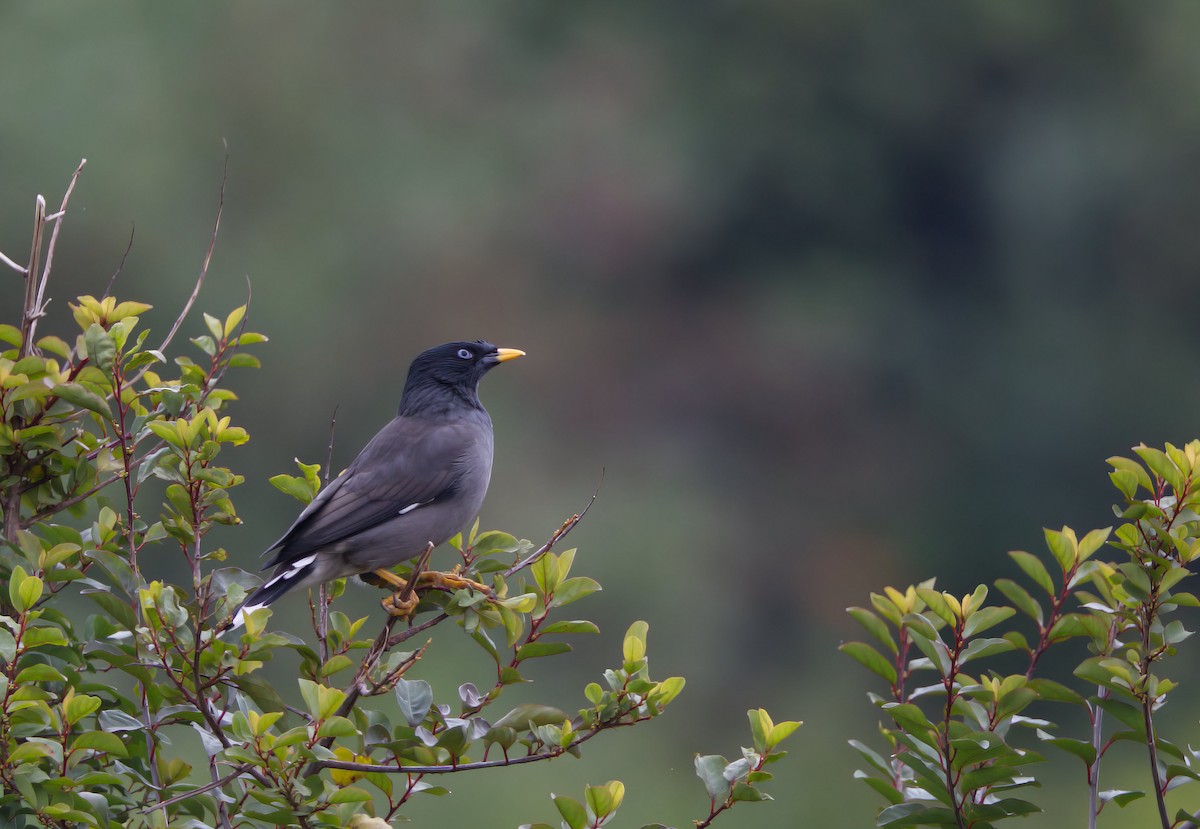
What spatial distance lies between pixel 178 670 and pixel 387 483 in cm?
188

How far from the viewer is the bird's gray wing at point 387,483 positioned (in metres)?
4.11

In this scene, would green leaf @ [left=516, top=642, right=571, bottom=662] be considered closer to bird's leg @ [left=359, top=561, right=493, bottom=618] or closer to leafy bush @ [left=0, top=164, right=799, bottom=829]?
leafy bush @ [left=0, top=164, right=799, bottom=829]

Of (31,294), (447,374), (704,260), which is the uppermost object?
(704,260)

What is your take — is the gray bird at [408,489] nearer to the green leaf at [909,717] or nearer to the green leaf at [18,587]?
the green leaf at [18,587]

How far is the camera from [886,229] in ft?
73.3

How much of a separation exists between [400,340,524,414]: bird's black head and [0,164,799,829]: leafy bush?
198 centimetres

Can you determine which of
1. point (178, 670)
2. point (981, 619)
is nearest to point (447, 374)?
point (178, 670)

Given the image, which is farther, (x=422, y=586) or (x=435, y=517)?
(x=435, y=517)

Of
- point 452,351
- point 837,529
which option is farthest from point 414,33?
point 452,351

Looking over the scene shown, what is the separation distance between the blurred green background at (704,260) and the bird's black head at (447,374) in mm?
10988

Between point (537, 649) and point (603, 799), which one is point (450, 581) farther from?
point (603, 799)

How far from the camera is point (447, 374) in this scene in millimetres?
5211

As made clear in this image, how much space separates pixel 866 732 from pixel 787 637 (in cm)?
222

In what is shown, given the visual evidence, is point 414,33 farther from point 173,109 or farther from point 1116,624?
point 1116,624
